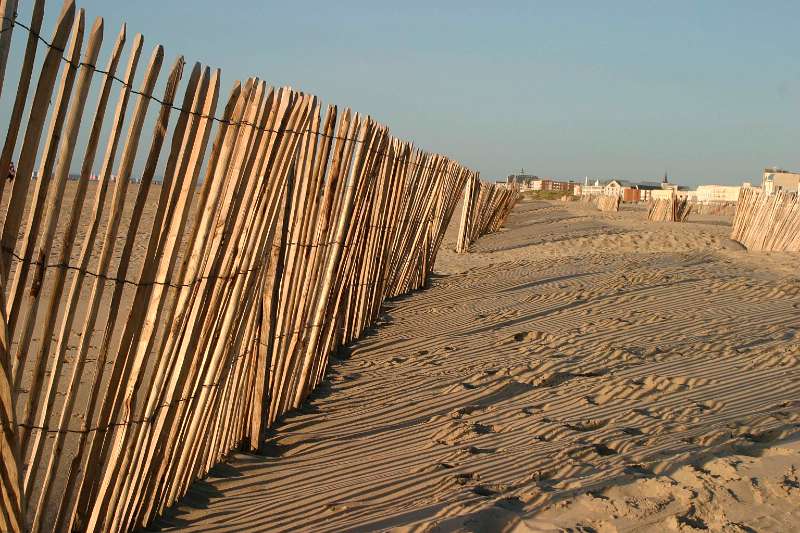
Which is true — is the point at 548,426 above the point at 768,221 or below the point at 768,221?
below

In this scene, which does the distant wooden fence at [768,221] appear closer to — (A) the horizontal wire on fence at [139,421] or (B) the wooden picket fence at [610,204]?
(A) the horizontal wire on fence at [139,421]

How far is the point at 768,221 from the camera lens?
13.8m

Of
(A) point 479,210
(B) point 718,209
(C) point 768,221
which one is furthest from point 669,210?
(B) point 718,209

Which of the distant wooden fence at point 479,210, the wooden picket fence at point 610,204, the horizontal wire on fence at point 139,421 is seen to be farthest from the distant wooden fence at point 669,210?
the horizontal wire on fence at point 139,421

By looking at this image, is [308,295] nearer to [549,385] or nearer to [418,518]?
[549,385]

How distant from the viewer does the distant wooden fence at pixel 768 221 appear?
13.0 meters

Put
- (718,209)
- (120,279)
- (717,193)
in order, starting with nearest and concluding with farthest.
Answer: (120,279) < (718,209) < (717,193)

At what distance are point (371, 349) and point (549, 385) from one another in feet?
5.37

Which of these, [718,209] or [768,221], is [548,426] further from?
[718,209]

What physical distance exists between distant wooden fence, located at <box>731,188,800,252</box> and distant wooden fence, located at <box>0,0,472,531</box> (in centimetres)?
1038

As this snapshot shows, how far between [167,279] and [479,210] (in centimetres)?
1449

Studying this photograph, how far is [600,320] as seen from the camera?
6445 millimetres

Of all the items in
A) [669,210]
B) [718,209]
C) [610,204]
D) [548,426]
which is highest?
[718,209]

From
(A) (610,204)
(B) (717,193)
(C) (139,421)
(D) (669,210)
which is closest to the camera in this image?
(C) (139,421)
